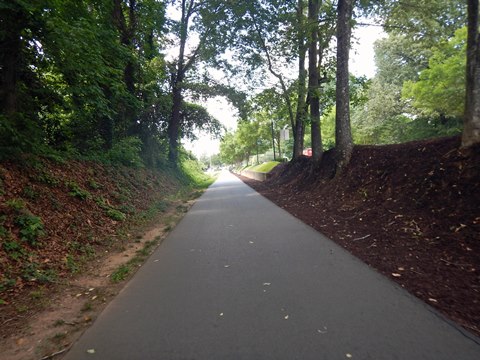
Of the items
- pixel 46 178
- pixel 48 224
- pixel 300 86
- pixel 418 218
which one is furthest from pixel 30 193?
pixel 300 86

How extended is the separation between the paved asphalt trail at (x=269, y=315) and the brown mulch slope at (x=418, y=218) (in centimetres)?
42

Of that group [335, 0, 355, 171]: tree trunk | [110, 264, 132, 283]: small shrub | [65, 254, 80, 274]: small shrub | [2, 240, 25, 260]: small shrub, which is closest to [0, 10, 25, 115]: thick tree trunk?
[2, 240, 25, 260]: small shrub

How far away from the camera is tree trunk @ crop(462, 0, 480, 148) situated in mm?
5785

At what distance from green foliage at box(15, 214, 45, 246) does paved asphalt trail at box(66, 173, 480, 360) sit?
1.98 m

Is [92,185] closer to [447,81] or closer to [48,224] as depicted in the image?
[48,224]

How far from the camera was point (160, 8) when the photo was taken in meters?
13.5

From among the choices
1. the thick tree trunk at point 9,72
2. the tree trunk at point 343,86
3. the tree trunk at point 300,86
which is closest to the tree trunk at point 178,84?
the tree trunk at point 300,86

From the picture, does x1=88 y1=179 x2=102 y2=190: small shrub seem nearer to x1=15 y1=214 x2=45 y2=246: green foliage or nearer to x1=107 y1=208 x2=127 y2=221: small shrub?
x1=107 y1=208 x2=127 y2=221: small shrub

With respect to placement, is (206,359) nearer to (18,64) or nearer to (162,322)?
(162,322)

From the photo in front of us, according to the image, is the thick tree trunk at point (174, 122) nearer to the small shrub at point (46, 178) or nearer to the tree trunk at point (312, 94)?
the tree trunk at point (312, 94)

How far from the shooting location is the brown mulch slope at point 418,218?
348 cm

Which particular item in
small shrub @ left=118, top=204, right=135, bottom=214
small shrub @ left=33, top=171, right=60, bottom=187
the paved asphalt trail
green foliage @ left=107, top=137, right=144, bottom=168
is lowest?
the paved asphalt trail

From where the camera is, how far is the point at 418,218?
5.64 metres

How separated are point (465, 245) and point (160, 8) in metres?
14.7
